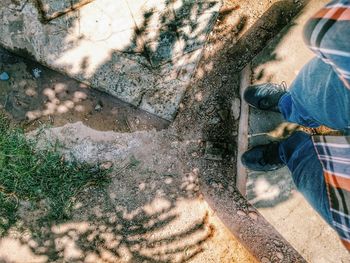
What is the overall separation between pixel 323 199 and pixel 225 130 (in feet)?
4.76

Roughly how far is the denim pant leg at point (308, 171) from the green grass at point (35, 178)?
5.38 feet

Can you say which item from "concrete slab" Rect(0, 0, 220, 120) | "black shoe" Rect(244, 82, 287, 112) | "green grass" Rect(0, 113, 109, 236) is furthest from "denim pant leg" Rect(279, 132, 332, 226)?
"green grass" Rect(0, 113, 109, 236)

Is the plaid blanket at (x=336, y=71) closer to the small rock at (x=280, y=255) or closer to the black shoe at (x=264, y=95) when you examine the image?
the black shoe at (x=264, y=95)

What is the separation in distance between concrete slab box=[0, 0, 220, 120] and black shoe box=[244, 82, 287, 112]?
568 mm

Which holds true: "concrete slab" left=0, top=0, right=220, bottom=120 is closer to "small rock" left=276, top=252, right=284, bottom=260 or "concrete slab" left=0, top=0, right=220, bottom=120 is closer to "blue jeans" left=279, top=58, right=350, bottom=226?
"blue jeans" left=279, top=58, right=350, bottom=226

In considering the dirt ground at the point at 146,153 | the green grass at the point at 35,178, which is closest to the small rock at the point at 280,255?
the dirt ground at the point at 146,153

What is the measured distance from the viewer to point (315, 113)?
1.89 m

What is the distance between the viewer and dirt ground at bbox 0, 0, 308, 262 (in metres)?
2.97

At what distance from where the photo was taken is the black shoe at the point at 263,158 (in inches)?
103

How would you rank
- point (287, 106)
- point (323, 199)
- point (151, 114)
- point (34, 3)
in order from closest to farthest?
point (323, 199) < point (287, 106) < point (34, 3) < point (151, 114)

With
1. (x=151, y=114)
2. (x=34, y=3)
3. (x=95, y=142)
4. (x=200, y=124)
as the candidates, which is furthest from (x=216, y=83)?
(x=34, y=3)

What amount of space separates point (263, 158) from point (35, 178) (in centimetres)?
193

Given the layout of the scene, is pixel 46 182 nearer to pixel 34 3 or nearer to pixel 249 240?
pixel 34 3

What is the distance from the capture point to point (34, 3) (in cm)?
288
